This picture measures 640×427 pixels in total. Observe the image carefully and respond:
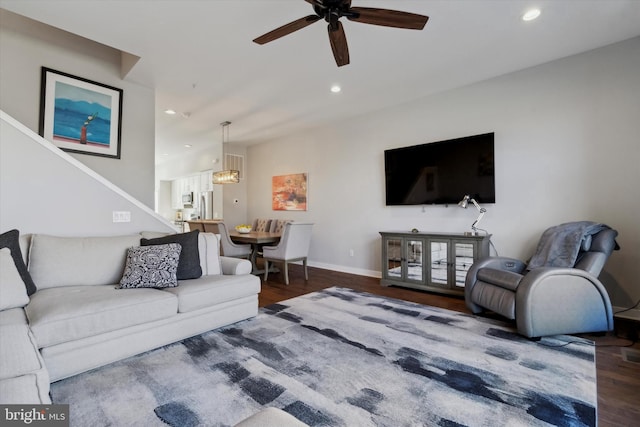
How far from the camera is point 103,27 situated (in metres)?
2.70

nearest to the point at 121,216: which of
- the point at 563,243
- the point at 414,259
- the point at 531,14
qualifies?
the point at 414,259

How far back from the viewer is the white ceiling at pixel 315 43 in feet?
8.05

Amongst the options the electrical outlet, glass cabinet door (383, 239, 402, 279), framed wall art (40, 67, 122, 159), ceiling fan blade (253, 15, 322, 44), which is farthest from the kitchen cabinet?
ceiling fan blade (253, 15, 322, 44)

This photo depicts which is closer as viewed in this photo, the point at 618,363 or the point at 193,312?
the point at 618,363

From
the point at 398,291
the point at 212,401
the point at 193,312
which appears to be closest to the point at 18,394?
the point at 212,401

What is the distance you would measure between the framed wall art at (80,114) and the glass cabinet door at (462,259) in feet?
14.7

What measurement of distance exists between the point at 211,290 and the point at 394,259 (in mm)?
2686

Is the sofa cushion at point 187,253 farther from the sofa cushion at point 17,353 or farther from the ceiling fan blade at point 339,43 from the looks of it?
the ceiling fan blade at point 339,43

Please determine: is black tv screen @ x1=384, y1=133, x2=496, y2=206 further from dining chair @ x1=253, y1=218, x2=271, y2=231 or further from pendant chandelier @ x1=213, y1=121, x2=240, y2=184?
pendant chandelier @ x1=213, y1=121, x2=240, y2=184

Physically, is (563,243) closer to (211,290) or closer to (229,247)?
(211,290)

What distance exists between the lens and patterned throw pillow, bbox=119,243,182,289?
243 cm

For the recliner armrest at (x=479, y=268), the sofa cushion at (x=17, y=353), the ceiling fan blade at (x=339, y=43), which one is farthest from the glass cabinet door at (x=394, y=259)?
the sofa cushion at (x=17, y=353)

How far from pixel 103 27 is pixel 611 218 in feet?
17.5

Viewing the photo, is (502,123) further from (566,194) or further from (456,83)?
(566,194)
